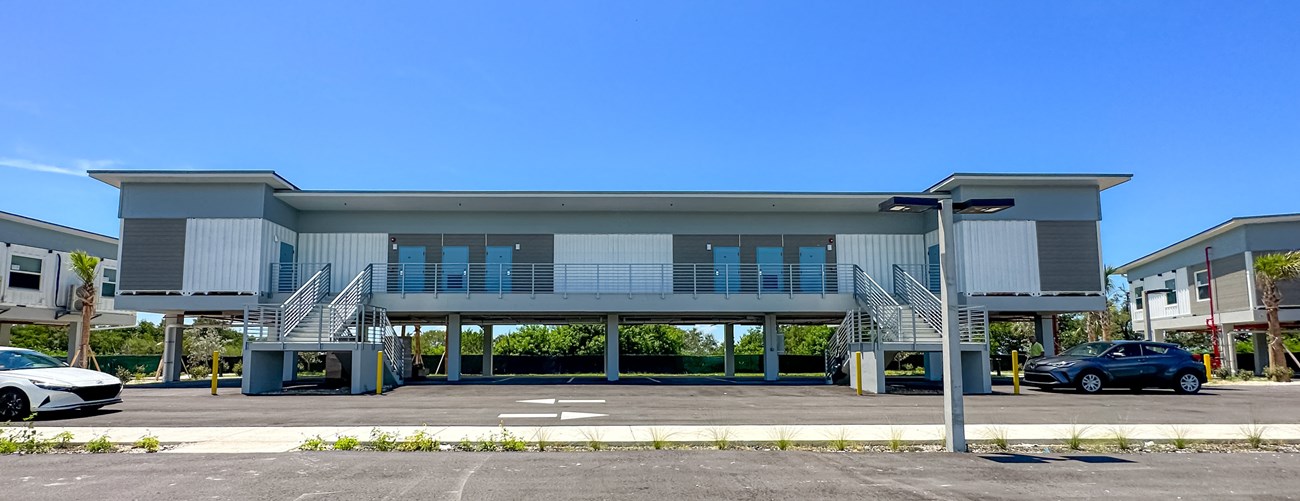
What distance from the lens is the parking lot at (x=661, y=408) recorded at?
13974 mm

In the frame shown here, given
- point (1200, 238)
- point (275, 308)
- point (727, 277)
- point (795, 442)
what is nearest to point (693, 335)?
point (1200, 238)

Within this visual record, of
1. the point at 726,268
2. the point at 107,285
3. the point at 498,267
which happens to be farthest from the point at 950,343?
the point at 107,285

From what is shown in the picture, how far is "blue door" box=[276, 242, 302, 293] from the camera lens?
27.5 m

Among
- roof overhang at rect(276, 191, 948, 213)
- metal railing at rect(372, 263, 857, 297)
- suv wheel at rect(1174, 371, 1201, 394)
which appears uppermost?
roof overhang at rect(276, 191, 948, 213)

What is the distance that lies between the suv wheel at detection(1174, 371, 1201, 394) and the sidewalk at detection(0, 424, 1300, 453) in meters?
9.68

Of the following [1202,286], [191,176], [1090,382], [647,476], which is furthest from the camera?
[1202,286]

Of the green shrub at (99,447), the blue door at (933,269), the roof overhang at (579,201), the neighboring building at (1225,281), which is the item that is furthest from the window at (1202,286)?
the green shrub at (99,447)

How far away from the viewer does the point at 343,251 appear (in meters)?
28.7

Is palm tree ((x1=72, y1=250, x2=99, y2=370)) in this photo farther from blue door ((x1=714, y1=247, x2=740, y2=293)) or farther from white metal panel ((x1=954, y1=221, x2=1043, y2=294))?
white metal panel ((x1=954, y1=221, x2=1043, y2=294))

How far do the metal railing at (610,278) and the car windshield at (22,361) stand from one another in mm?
12770

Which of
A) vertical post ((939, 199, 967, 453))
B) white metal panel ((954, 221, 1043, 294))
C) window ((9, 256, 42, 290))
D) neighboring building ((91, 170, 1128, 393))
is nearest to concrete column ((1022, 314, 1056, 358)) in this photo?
neighboring building ((91, 170, 1128, 393))

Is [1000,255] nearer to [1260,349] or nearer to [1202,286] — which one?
[1260,349]

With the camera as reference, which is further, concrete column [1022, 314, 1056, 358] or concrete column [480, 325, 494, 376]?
concrete column [480, 325, 494, 376]

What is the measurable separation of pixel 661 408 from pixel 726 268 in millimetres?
12441
